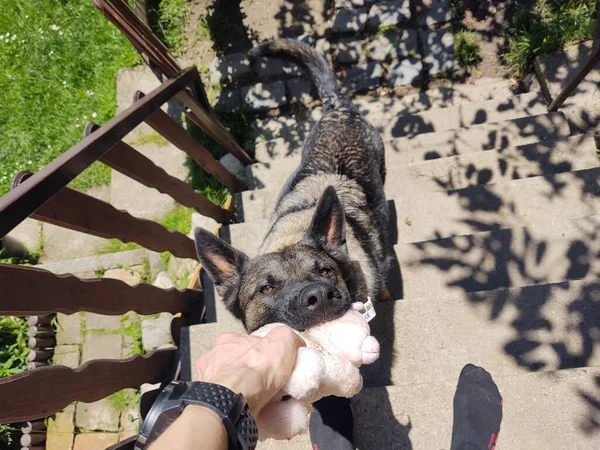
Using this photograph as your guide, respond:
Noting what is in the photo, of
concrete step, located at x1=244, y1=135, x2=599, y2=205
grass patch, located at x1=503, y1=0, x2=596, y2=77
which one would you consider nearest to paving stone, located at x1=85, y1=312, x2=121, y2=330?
concrete step, located at x1=244, y1=135, x2=599, y2=205

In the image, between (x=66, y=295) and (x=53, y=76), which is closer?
(x=66, y=295)

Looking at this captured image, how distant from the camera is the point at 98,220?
265cm

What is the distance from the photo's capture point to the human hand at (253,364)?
5.03 ft

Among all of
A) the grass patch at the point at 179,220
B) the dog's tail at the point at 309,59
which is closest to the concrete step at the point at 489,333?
the dog's tail at the point at 309,59

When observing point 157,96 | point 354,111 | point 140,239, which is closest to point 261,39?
point 354,111

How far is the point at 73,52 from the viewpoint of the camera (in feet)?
19.7

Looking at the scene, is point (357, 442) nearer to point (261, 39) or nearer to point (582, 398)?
point (582, 398)

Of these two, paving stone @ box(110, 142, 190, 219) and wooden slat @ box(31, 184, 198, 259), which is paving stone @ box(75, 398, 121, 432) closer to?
wooden slat @ box(31, 184, 198, 259)

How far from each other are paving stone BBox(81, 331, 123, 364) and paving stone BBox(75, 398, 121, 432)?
471 millimetres

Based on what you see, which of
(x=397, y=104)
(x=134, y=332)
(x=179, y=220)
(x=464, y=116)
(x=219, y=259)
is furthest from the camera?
(x=397, y=104)

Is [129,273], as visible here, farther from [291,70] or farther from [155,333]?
[291,70]

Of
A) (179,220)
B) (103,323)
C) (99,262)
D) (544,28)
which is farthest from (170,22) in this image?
(544,28)

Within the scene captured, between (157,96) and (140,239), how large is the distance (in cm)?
110

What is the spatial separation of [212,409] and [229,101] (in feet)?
16.8
